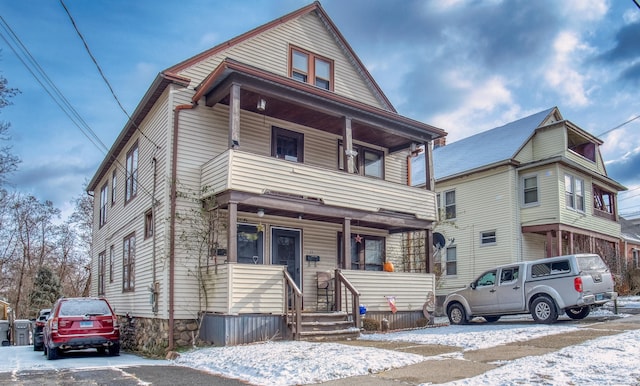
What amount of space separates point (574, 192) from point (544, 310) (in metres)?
12.1

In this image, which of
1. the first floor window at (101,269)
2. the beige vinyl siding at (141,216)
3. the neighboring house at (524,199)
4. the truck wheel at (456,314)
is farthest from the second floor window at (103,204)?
the truck wheel at (456,314)

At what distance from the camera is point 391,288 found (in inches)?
621

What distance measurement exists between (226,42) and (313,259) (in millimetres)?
6947

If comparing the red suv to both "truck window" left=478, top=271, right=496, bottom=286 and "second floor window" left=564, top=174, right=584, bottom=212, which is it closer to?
"truck window" left=478, top=271, right=496, bottom=286

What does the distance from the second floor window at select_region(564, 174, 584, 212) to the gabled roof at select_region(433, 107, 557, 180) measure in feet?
8.67

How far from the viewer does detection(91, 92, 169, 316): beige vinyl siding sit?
14828 millimetres

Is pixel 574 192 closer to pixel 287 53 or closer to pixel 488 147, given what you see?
pixel 488 147

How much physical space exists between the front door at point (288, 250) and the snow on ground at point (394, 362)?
14.3 feet

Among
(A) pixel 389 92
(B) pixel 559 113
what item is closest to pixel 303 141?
(A) pixel 389 92

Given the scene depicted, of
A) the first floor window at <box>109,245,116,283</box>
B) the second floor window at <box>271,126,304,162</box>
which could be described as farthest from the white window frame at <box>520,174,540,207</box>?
the first floor window at <box>109,245,116,283</box>

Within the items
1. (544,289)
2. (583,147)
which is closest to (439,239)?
(544,289)

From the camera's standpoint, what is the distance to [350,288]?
1403cm

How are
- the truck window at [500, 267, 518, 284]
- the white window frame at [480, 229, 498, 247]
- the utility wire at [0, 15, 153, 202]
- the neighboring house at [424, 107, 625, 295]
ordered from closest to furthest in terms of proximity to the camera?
the utility wire at [0, 15, 153, 202], the truck window at [500, 267, 518, 284], the neighboring house at [424, 107, 625, 295], the white window frame at [480, 229, 498, 247]

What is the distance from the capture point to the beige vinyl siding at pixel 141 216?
48.6 feet
